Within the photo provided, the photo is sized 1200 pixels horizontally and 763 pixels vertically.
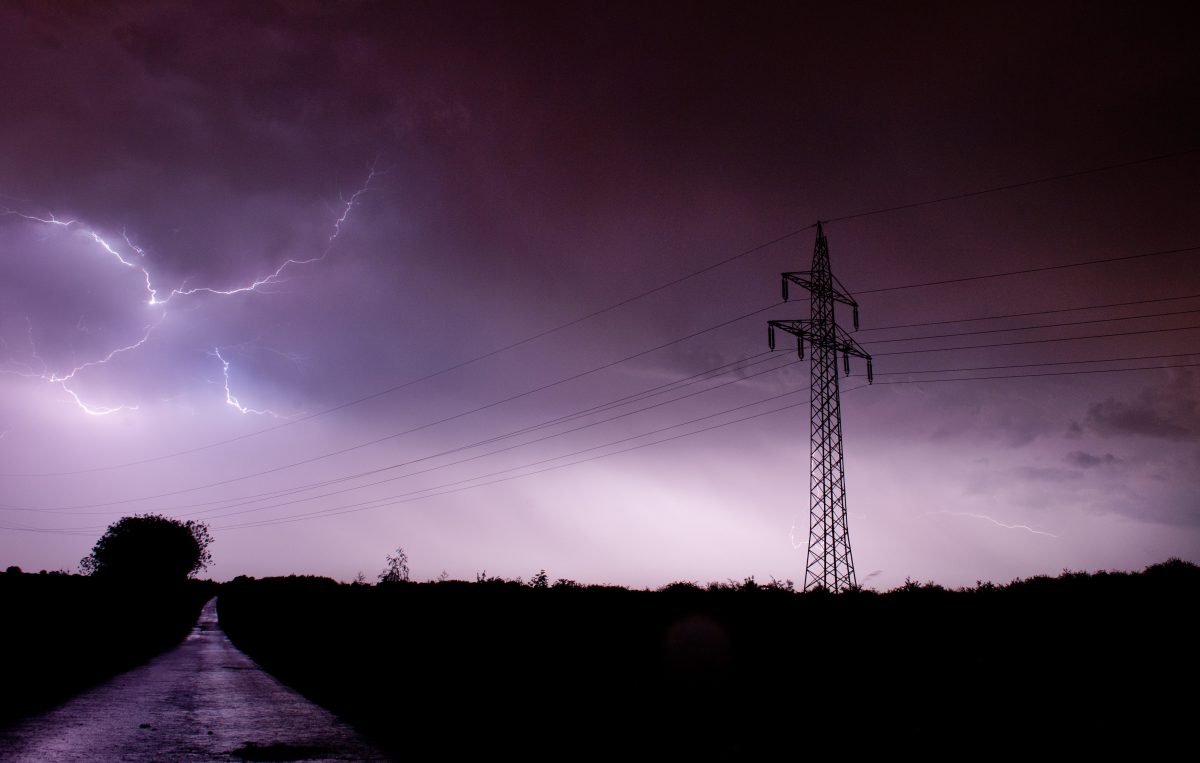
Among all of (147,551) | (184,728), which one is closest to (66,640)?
(184,728)

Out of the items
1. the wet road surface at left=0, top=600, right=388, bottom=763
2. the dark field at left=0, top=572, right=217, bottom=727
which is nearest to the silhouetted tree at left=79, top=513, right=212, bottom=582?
the dark field at left=0, top=572, right=217, bottom=727

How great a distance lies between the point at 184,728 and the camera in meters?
11.7

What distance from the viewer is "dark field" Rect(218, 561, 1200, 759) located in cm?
729

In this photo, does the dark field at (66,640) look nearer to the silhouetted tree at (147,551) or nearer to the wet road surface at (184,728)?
the wet road surface at (184,728)

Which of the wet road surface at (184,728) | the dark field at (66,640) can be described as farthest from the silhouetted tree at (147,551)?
the wet road surface at (184,728)

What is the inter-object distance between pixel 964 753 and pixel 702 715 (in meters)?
4.19

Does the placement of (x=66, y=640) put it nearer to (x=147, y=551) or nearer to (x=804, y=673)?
(x=804, y=673)

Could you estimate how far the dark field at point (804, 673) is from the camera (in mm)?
7289

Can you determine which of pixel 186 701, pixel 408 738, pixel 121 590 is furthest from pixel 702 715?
pixel 121 590

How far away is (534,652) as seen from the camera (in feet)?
48.0

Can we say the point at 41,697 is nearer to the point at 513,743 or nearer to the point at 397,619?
the point at 397,619

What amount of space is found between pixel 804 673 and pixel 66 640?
3279cm

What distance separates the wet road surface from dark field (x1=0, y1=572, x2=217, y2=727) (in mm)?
1067

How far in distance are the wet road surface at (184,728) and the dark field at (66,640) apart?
1067mm
